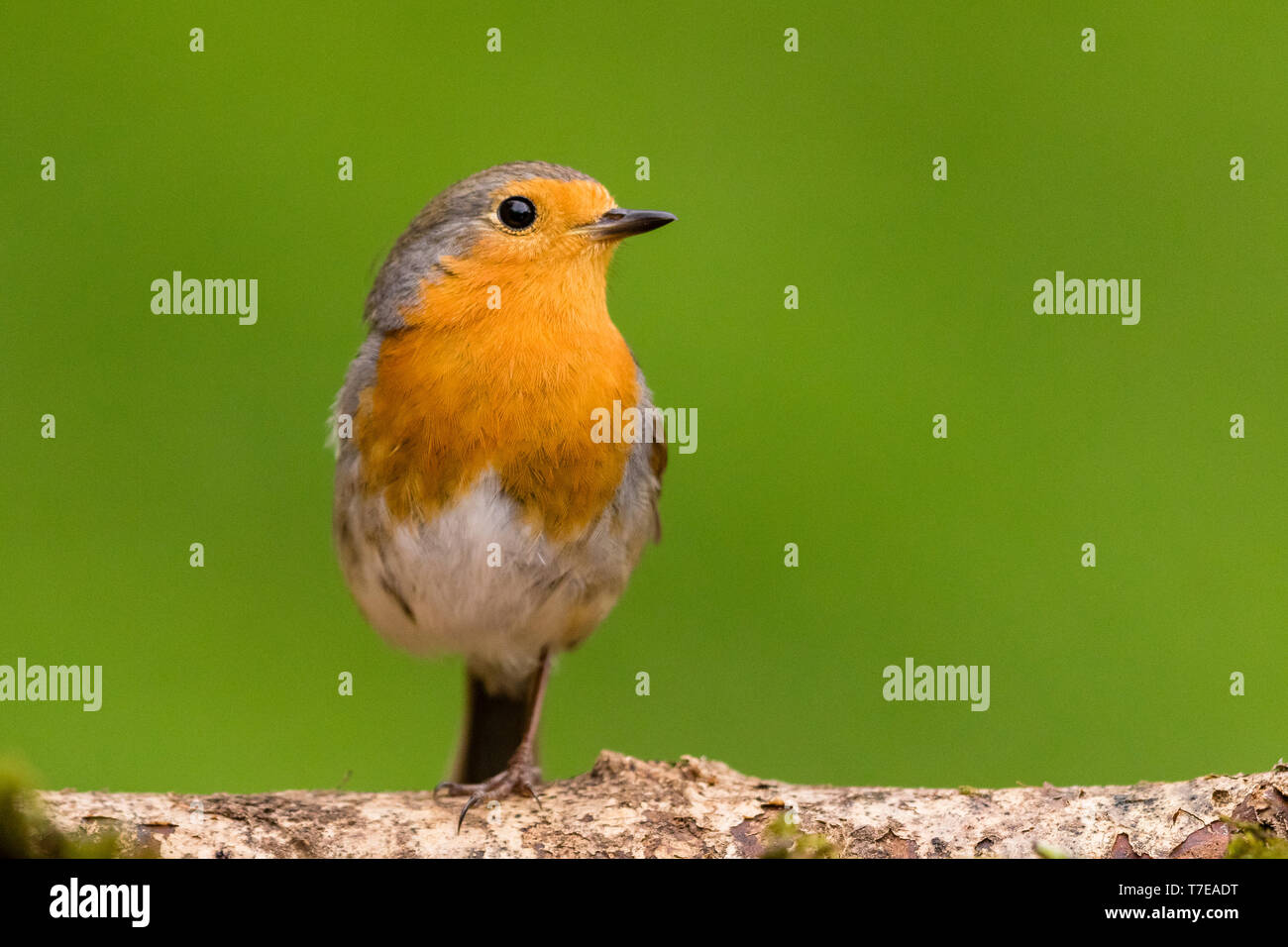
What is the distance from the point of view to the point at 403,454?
434 cm

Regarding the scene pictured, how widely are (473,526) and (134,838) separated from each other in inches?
55.6

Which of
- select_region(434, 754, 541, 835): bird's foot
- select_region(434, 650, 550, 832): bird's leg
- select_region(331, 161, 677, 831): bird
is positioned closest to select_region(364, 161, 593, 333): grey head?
select_region(331, 161, 677, 831): bird

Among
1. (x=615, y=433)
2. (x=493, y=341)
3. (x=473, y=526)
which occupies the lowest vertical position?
(x=473, y=526)

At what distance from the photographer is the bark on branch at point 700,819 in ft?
10.7

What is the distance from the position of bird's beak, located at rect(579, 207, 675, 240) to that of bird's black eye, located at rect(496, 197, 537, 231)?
0.17 meters

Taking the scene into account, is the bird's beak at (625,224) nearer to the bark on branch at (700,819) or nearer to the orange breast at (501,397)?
the orange breast at (501,397)

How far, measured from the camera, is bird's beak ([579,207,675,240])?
4.45 meters

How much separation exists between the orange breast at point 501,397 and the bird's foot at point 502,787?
0.71 m

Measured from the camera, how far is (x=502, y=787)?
4133 mm

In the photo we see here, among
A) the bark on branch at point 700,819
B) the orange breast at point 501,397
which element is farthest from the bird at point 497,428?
the bark on branch at point 700,819
